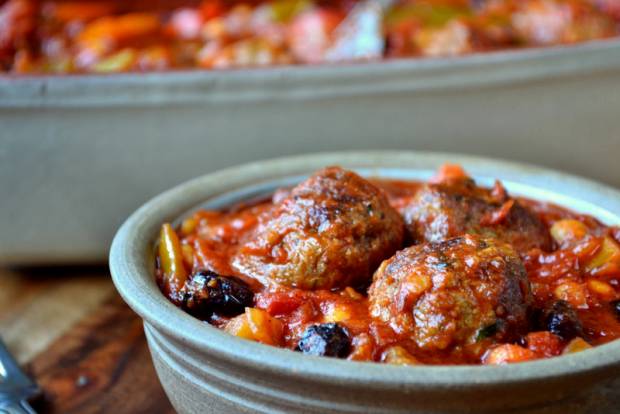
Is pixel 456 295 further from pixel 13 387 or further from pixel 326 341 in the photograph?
pixel 13 387

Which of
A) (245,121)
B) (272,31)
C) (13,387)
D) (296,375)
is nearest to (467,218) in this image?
(296,375)

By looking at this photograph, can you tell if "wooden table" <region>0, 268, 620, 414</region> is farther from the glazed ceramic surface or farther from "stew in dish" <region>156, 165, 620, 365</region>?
"stew in dish" <region>156, 165, 620, 365</region>

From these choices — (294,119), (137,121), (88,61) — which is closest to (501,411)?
(294,119)

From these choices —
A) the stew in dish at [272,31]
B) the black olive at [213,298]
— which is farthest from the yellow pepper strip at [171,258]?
the stew in dish at [272,31]

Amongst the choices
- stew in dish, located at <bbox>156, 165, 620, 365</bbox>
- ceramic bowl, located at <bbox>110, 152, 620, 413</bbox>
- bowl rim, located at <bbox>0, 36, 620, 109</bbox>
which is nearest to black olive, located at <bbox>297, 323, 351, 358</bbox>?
stew in dish, located at <bbox>156, 165, 620, 365</bbox>

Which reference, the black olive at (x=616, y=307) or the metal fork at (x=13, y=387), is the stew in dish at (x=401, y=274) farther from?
the metal fork at (x=13, y=387)
